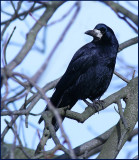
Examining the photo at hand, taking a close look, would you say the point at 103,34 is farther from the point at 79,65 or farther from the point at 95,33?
the point at 79,65

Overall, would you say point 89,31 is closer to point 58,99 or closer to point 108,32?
point 108,32

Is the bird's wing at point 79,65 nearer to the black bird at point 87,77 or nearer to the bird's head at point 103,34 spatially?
the black bird at point 87,77

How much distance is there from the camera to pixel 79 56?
533 centimetres

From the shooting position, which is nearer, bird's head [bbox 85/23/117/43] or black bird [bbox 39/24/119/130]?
black bird [bbox 39/24/119/130]

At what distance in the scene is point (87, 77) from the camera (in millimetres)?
5082

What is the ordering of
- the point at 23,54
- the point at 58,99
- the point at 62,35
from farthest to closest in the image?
the point at 58,99 → the point at 23,54 → the point at 62,35

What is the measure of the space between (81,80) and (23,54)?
5.53 feet

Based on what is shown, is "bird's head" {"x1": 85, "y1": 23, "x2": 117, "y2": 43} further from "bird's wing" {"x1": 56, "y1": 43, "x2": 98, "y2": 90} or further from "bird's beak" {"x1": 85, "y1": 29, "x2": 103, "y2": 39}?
"bird's wing" {"x1": 56, "y1": 43, "x2": 98, "y2": 90}

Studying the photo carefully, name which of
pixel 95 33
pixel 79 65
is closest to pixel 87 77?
pixel 79 65

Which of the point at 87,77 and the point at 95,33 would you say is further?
the point at 95,33

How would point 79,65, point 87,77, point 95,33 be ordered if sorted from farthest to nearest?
point 95,33 → point 79,65 → point 87,77

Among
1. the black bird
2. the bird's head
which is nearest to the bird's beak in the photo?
the bird's head

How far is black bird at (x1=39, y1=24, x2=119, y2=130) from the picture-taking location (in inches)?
199

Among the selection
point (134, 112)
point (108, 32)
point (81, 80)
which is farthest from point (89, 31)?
point (134, 112)
